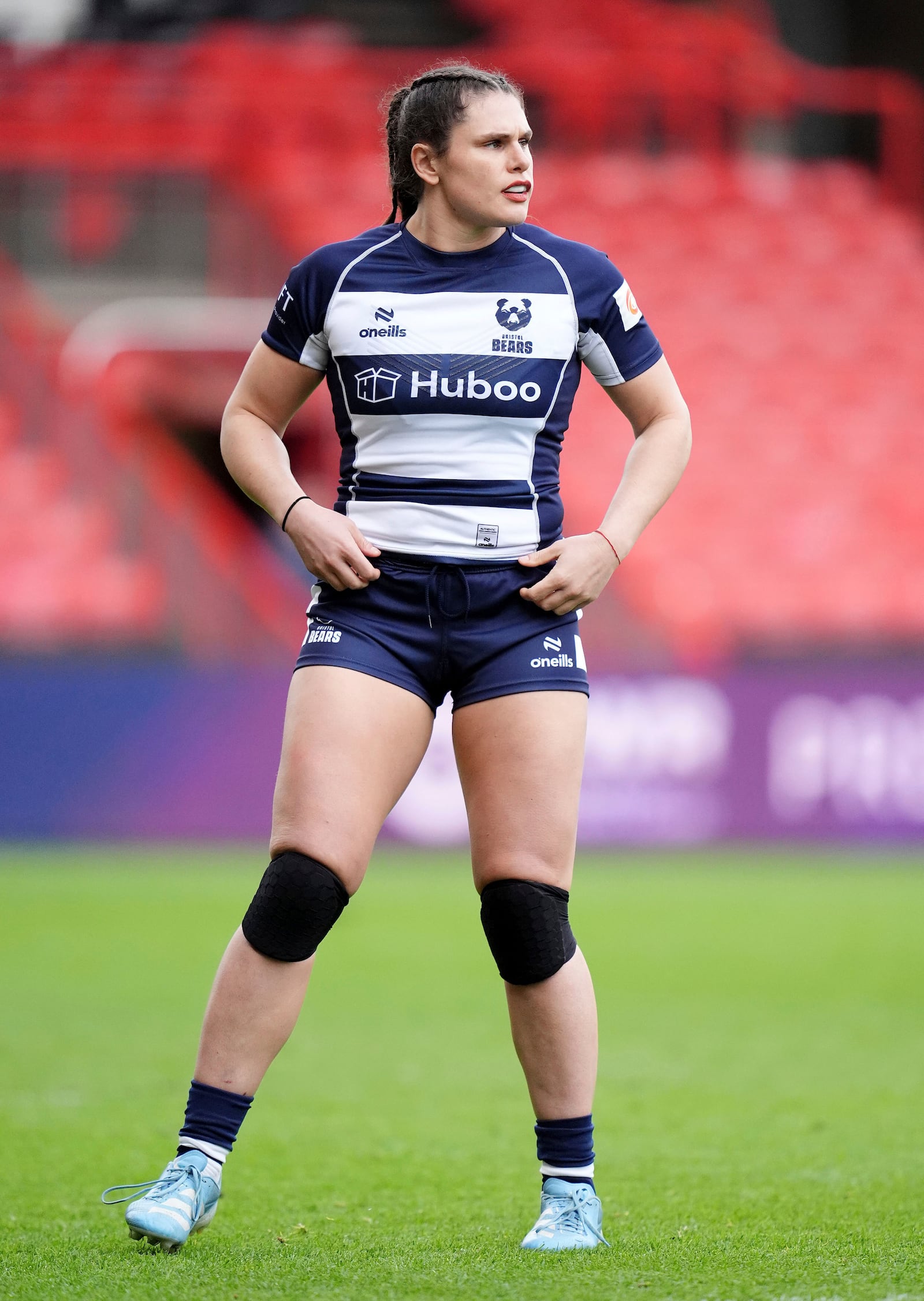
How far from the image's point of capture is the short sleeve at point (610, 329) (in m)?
3.05

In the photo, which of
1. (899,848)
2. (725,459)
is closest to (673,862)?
(899,848)

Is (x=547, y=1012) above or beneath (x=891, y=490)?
beneath

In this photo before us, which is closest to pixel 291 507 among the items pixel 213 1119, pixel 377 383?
pixel 377 383

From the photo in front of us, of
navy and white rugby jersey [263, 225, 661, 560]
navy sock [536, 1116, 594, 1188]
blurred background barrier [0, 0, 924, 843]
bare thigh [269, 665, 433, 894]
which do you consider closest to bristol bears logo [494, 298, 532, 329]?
navy and white rugby jersey [263, 225, 661, 560]

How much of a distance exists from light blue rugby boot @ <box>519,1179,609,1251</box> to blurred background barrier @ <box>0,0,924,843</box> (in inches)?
285

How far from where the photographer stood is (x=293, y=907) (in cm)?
286

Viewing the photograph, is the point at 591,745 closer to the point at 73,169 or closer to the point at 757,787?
the point at 757,787

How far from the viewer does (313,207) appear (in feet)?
50.3

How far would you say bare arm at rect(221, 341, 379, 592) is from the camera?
3043 millimetres

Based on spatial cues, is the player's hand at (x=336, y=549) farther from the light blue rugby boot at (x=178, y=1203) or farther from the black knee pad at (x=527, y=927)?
the light blue rugby boot at (x=178, y=1203)

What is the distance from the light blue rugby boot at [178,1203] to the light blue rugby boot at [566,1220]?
1.79ft

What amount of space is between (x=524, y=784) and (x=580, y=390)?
12067 mm

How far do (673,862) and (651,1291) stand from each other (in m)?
7.68

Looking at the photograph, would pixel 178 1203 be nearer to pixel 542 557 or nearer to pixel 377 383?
pixel 542 557
